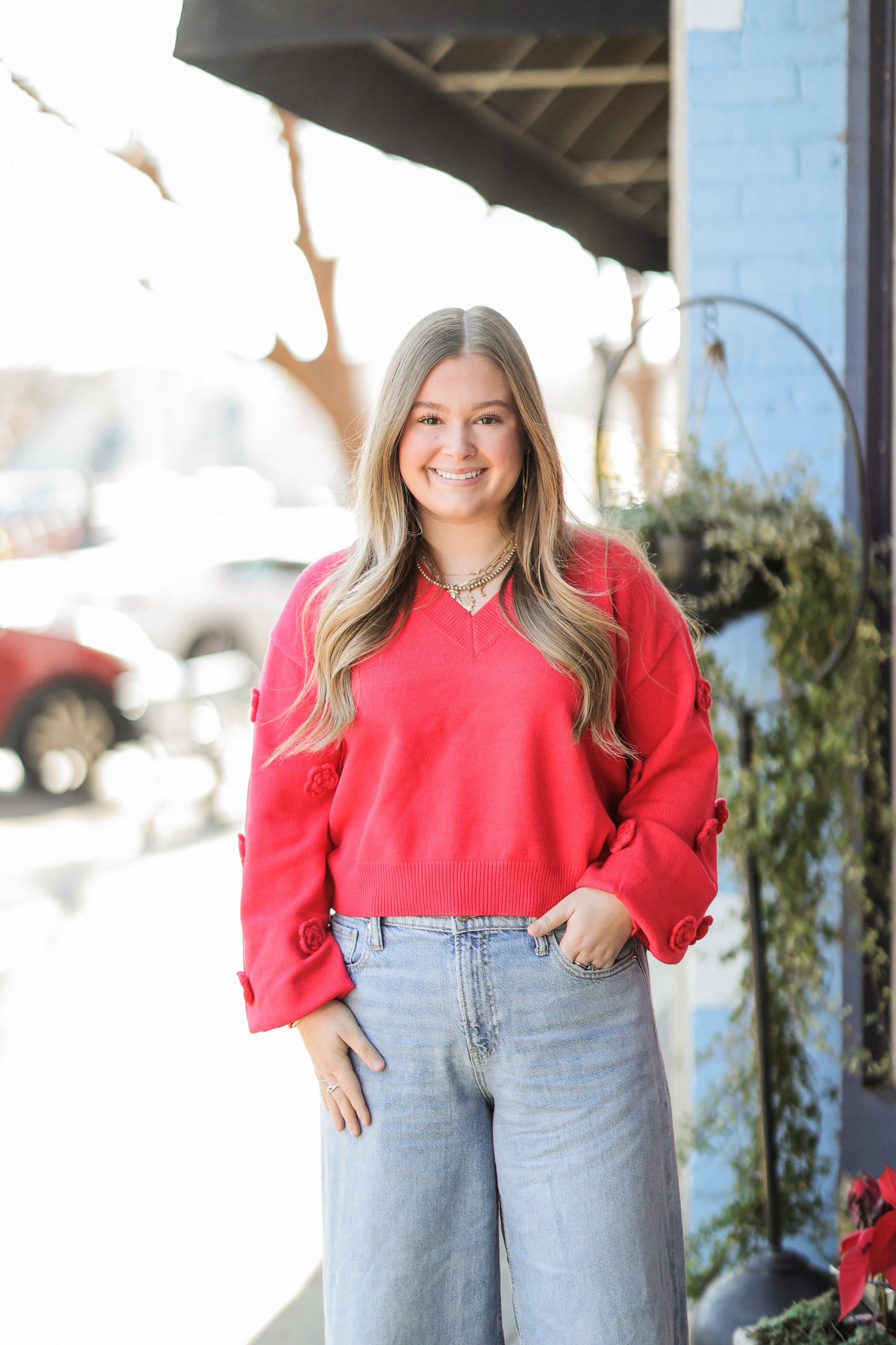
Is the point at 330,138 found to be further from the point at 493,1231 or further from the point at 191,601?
the point at 493,1231

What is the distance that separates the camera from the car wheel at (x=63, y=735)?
287 inches

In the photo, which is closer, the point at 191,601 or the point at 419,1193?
the point at 419,1193

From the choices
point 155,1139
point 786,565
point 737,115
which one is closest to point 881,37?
point 737,115

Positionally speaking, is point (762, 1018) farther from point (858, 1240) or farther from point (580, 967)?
point (580, 967)

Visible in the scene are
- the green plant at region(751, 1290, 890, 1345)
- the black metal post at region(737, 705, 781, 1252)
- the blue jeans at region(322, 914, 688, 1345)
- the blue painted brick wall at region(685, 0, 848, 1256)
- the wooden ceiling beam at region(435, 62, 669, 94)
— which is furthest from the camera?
the wooden ceiling beam at region(435, 62, 669, 94)

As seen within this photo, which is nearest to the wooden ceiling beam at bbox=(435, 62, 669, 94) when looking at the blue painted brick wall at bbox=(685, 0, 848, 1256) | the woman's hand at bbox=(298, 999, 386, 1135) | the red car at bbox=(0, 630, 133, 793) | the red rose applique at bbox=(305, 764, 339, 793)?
the blue painted brick wall at bbox=(685, 0, 848, 1256)

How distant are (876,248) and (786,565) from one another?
640 mm

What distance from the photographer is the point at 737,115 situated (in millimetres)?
2492

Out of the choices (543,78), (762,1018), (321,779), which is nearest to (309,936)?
(321,779)

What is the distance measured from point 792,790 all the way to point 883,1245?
0.95m

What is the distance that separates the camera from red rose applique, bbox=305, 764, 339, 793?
1396mm

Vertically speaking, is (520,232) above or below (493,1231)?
above

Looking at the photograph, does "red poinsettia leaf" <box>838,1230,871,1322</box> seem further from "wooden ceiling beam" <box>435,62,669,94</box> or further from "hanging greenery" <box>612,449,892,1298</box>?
"wooden ceiling beam" <box>435,62,669,94</box>

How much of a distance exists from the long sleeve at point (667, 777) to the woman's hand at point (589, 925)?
0.04m
